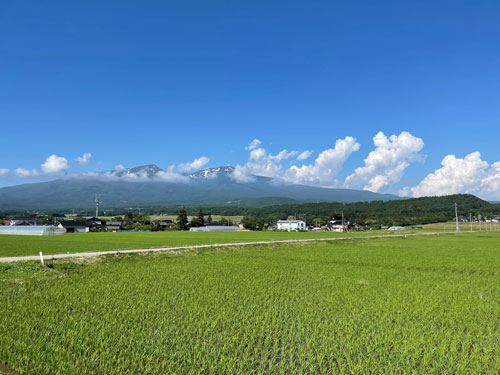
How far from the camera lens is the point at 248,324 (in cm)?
800

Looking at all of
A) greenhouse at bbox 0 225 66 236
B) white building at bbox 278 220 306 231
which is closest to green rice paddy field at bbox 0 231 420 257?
greenhouse at bbox 0 225 66 236

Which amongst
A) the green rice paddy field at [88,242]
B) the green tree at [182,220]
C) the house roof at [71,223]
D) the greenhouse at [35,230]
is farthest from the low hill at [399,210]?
the greenhouse at [35,230]

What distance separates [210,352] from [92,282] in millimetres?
8988

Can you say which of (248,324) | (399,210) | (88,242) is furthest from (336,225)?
(248,324)

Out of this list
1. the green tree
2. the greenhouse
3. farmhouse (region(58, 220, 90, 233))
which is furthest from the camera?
the green tree

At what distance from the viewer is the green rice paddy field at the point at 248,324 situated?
5.88 m

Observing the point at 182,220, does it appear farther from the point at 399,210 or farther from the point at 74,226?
the point at 399,210

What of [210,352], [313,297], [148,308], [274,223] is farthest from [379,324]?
[274,223]

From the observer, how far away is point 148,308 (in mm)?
→ 9359

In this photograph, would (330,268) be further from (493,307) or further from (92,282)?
(92,282)

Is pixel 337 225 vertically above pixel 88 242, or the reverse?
pixel 88 242

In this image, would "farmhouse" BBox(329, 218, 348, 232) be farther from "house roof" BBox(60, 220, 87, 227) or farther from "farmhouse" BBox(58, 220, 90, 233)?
"house roof" BBox(60, 220, 87, 227)

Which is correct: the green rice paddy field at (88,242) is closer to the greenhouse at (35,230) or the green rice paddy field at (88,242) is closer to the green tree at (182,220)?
the greenhouse at (35,230)

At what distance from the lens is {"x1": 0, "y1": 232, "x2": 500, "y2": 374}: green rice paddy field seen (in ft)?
19.3
